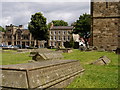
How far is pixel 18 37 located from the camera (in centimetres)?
8850

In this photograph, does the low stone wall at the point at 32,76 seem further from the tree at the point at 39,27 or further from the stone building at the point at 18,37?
the stone building at the point at 18,37

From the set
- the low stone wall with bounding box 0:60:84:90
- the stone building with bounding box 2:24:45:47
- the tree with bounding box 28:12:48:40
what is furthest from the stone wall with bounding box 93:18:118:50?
the stone building with bounding box 2:24:45:47

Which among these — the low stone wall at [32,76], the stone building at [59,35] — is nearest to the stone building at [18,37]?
the stone building at [59,35]

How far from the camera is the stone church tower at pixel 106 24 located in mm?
20312

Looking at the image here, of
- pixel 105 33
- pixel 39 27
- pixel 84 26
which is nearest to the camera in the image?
pixel 105 33

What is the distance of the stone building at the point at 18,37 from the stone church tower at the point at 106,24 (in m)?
63.5

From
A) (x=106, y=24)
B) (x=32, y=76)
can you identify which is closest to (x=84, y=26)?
(x=106, y=24)

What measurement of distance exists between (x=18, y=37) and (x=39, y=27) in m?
35.1

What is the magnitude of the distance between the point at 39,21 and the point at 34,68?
175ft

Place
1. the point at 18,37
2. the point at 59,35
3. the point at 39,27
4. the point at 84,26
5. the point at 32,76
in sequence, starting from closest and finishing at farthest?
the point at 32,76 < the point at 39,27 < the point at 84,26 < the point at 59,35 < the point at 18,37

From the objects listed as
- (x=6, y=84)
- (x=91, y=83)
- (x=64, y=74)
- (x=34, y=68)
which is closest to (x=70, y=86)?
(x=64, y=74)

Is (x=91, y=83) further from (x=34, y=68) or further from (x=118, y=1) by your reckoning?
(x=118, y=1)

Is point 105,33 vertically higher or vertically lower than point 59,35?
lower

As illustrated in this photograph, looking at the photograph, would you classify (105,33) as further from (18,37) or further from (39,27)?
(18,37)
